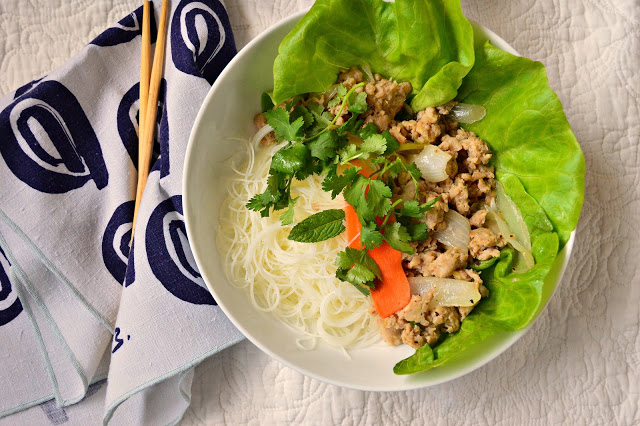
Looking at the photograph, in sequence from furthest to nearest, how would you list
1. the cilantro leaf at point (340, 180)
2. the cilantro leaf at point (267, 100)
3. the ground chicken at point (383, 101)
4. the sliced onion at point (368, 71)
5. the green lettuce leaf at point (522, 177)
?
the cilantro leaf at point (267, 100)
the sliced onion at point (368, 71)
the ground chicken at point (383, 101)
the cilantro leaf at point (340, 180)
the green lettuce leaf at point (522, 177)

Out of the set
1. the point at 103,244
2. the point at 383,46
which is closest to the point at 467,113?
the point at 383,46

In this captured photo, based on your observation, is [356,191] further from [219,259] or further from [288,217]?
[219,259]

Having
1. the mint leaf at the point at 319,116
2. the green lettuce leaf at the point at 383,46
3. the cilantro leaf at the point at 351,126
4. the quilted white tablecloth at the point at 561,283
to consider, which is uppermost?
the green lettuce leaf at the point at 383,46

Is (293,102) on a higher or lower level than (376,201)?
higher

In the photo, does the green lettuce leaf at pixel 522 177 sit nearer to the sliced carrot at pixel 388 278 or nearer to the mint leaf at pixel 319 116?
the sliced carrot at pixel 388 278

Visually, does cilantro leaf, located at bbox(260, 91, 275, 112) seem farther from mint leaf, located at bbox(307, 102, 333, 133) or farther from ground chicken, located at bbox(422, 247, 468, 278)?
ground chicken, located at bbox(422, 247, 468, 278)

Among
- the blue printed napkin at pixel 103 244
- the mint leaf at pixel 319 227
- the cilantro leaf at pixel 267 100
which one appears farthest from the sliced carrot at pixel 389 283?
the blue printed napkin at pixel 103 244

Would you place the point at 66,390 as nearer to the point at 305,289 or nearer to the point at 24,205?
the point at 24,205
